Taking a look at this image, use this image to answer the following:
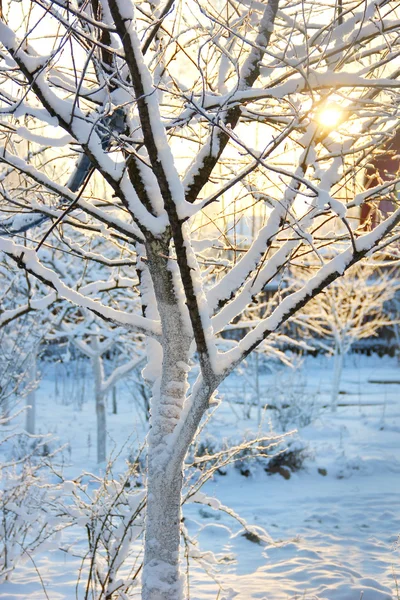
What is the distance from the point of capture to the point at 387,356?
79.4ft

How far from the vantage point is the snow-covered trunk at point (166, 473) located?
2715mm

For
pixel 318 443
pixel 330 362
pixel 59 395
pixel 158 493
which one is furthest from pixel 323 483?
pixel 330 362

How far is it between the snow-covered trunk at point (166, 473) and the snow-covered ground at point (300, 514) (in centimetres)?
88

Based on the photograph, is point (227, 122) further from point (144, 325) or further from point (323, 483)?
point (323, 483)

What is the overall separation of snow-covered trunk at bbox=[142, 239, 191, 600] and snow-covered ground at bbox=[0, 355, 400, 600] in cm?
88

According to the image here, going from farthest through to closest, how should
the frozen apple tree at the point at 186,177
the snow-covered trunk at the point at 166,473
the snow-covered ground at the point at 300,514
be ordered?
the snow-covered ground at the point at 300,514
the snow-covered trunk at the point at 166,473
the frozen apple tree at the point at 186,177

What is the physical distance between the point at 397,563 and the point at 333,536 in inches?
38.8

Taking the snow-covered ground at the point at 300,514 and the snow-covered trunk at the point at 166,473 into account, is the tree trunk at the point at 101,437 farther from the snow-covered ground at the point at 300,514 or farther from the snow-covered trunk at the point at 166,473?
the snow-covered trunk at the point at 166,473

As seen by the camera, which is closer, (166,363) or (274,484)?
(166,363)

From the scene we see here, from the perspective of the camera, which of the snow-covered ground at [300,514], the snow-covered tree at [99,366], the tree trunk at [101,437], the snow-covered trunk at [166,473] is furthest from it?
the tree trunk at [101,437]

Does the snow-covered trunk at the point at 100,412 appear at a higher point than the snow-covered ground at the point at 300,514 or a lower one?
higher

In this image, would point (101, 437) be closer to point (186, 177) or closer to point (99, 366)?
point (99, 366)

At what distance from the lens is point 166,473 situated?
9.04 ft

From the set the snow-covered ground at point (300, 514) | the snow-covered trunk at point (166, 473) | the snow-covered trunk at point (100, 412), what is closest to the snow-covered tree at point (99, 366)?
the snow-covered trunk at point (100, 412)
